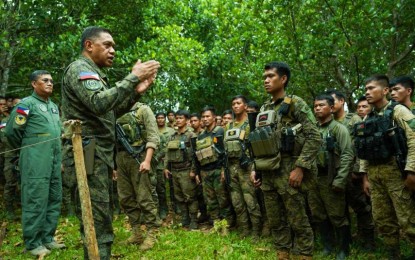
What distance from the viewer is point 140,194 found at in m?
5.37

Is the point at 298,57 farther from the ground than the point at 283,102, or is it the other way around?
the point at 298,57

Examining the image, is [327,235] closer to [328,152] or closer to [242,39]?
[328,152]

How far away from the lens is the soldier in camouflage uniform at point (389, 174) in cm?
396

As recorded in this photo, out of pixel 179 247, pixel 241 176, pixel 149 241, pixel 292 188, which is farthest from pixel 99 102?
pixel 241 176

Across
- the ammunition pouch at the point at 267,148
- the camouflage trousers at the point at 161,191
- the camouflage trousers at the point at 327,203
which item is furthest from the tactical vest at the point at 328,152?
the camouflage trousers at the point at 161,191

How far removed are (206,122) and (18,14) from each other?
4.30 metres

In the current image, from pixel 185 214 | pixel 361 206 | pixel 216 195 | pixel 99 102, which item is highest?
pixel 99 102

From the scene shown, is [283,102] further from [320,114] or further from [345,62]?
[345,62]

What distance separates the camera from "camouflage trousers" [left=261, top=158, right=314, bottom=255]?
167 inches

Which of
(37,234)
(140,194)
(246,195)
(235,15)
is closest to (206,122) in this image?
(246,195)

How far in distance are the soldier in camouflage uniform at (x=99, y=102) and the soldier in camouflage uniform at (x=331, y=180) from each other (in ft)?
9.79

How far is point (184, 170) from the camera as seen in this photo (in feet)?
24.5

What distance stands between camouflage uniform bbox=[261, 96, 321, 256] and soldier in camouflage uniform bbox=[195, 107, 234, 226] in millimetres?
2244

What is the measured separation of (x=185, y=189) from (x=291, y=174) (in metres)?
3.54
